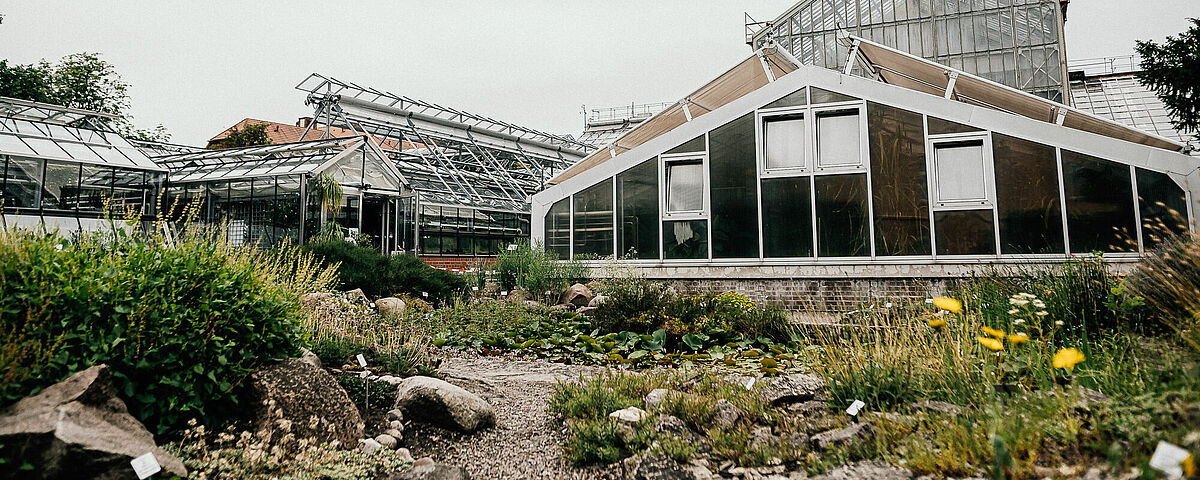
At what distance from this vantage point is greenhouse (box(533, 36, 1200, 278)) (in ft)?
29.5

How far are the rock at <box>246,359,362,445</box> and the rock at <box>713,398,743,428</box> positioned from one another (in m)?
2.32

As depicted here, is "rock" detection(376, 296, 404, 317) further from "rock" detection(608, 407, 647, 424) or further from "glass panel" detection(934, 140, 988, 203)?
"glass panel" detection(934, 140, 988, 203)

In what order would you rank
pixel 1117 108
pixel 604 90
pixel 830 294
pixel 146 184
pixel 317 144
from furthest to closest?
pixel 604 90 → pixel 1117 108 → pixel 317 144 → pixel 146 184 → pixel 830 294

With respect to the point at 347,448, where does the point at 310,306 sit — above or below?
above

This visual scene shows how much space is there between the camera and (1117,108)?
21.4 meters

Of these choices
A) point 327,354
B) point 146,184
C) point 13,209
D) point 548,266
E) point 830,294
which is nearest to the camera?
point 327,354

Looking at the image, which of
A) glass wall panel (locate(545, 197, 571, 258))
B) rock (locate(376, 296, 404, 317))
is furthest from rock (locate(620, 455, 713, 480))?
glass wall panel (locate(545, 197, 571, 258))

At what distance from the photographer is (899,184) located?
9.79m

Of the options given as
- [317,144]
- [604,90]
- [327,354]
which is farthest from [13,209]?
[604,90]

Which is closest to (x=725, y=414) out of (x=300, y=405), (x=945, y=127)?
(x=300, y=405)

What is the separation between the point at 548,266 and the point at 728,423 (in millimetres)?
7312

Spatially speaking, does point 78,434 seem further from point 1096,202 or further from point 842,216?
point 1096,202

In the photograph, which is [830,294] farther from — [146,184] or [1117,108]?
[1117,108]

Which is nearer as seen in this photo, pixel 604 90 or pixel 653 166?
pixel 653 166
